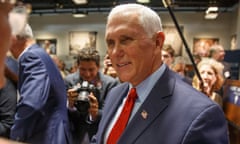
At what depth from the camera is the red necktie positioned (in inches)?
49.6

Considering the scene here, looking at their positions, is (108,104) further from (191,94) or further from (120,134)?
(191,94)

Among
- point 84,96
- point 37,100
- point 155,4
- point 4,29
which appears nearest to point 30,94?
point 37,100

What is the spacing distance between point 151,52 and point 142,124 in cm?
33

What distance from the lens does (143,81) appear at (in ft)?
4.25

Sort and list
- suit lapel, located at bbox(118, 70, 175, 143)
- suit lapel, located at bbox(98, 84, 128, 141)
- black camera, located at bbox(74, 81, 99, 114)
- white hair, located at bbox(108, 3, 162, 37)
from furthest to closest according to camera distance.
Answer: black camera, located at bbox(74, 81, 99, 114)
suit lapel, located at bbox(98, 84, 128, 141)
white hair, located at bbox(108, 3, 162, 37)
suit lapel, located at bbox(118, 70, 175, 143)

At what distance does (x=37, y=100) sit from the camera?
1688 mm

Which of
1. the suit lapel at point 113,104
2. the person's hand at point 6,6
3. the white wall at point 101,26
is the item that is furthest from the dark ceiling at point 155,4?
the person's hand at point 6,6

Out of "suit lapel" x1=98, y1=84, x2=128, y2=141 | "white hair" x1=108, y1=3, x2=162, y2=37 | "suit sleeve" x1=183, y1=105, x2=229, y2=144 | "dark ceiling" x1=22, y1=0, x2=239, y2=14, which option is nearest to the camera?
"suit sleeve" x1=183, y1=105, x2=229, y2=144

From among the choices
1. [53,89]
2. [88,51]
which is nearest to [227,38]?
[88,51]

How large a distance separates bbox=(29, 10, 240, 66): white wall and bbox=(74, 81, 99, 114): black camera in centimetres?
889

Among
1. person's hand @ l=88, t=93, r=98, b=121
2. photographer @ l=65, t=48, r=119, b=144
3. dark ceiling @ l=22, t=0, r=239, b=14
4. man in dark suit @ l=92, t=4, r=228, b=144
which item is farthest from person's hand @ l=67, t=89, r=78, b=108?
dark ceiling @ l=22, t=0, r=239, b=14

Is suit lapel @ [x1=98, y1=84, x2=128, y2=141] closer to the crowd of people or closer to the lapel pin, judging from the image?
the crowd of people

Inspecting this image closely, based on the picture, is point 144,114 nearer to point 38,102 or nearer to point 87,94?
point 38,102

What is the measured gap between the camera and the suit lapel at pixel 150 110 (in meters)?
1.14
